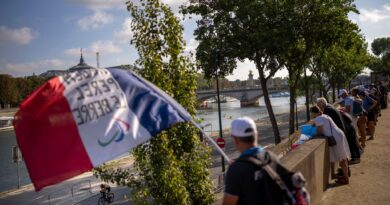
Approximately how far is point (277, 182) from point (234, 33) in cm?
2307

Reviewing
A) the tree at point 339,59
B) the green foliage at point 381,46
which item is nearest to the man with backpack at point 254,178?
the tree at point 339,59

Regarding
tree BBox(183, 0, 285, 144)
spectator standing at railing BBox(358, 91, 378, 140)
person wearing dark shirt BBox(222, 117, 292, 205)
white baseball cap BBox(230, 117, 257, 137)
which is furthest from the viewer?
tree BBox(183, 0, 285, 144)

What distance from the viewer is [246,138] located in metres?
3.14

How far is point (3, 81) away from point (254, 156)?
4758 inches

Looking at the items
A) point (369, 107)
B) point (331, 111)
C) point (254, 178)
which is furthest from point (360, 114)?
point (254, 178)

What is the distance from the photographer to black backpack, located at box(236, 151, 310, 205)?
3014 mm

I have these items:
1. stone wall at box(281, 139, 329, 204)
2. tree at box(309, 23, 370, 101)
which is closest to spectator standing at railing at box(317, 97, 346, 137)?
stone wall at box(281, 139, 329, 204)

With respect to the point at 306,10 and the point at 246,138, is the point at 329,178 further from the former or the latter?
the point at 306,10

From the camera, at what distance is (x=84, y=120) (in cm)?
351

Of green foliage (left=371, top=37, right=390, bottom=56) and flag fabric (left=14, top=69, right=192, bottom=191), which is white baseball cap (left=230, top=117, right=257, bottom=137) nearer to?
flag fabric (left=14, top=69, right=192, bottom=191)

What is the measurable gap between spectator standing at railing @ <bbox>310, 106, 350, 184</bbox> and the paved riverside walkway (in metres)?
0.23

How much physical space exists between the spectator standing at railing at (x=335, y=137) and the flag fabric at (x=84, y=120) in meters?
3.79

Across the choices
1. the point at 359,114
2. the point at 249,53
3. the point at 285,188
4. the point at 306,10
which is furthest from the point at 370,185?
the point at 306,10

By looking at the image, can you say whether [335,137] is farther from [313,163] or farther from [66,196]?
[66,196]
